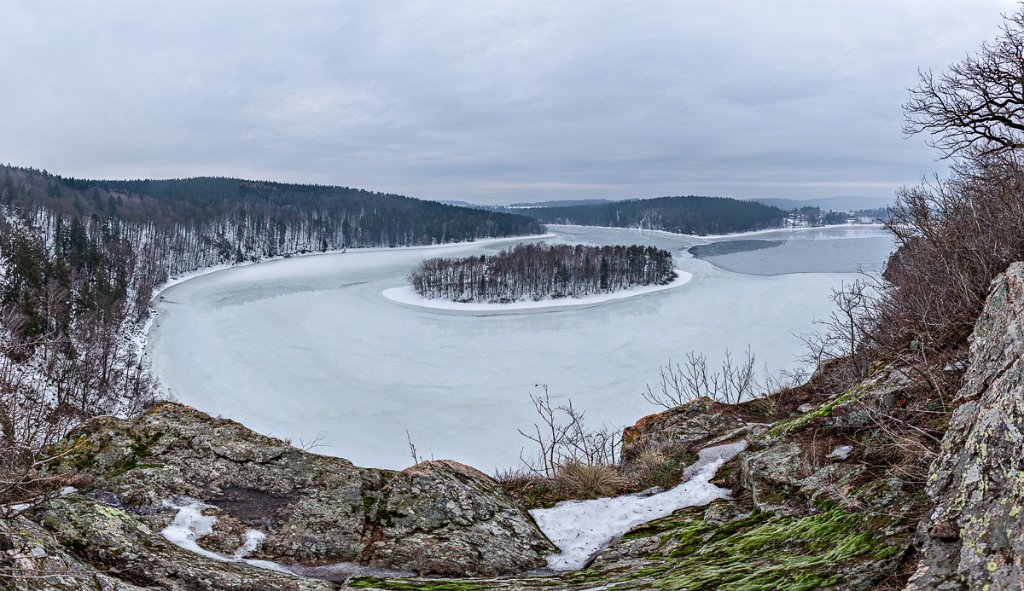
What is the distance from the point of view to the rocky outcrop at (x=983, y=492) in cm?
209

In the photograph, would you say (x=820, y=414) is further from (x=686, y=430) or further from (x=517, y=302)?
(x=517, y=302)

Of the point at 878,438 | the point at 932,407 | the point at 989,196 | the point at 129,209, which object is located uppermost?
the point at 129,209

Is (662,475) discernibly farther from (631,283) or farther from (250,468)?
(631,283)

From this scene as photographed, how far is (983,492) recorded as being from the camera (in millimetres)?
2408

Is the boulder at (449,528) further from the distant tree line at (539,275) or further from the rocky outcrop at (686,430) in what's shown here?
the distant tree line at (539,275)

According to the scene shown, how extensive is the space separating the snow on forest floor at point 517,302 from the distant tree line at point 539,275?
179cm

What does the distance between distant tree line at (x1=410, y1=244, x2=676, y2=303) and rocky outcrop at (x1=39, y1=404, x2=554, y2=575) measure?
62.6 m

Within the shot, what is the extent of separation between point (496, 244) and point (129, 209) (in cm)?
9059

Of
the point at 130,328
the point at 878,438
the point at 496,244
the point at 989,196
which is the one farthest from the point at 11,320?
the point at 496,244

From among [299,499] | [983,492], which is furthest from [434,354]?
[983,492]

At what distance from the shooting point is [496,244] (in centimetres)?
14988

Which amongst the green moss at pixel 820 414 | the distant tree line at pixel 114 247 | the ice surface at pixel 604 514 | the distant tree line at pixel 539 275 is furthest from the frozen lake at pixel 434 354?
the green moss at pixel 820 414

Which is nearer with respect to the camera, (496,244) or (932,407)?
(932,407)

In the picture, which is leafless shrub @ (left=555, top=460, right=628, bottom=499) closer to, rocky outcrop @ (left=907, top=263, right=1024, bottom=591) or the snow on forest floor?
rocky outcrop @ (left=907, top=263, right=1024, bottom=591)
